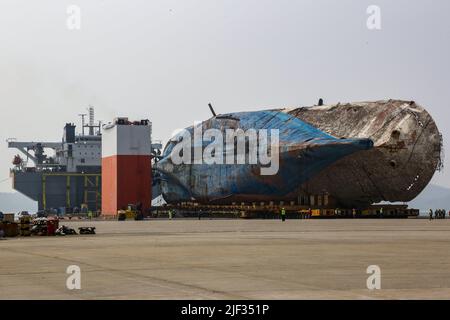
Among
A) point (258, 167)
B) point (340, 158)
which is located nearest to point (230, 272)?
point (340, 158)

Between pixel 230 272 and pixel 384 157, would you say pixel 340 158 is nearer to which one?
pixel 384 157

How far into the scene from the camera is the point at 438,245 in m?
34.2

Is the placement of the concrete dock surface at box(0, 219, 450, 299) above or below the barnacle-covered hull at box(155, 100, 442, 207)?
below

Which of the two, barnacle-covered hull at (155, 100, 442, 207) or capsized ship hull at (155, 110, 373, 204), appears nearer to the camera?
barnacle-covered hull at (155, 100, 442, 207)

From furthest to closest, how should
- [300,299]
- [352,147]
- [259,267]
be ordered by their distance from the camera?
[352,147], [259,267], [300,299]

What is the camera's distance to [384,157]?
102812 millimetres

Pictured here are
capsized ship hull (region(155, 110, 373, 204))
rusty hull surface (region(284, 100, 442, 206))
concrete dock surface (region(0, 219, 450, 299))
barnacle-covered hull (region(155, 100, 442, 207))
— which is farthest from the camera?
capsized ship hull (region(155, 110, 373, 204))

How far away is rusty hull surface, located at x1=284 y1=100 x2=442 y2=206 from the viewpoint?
102625mm

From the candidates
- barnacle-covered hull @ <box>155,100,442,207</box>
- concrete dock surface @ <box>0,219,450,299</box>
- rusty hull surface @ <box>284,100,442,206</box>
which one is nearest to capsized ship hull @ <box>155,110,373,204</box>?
barnacle-covered hull @ <box>155,100,442,207</box>

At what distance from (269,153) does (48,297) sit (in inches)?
3983

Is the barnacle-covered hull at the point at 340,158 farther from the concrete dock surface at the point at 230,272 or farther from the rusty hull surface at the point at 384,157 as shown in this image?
the concrete dock surface at the point at 230,272

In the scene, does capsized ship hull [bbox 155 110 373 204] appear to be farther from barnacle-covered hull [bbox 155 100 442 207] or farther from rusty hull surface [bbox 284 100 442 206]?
rusty hull surface [bbox 284 100 442 206]
